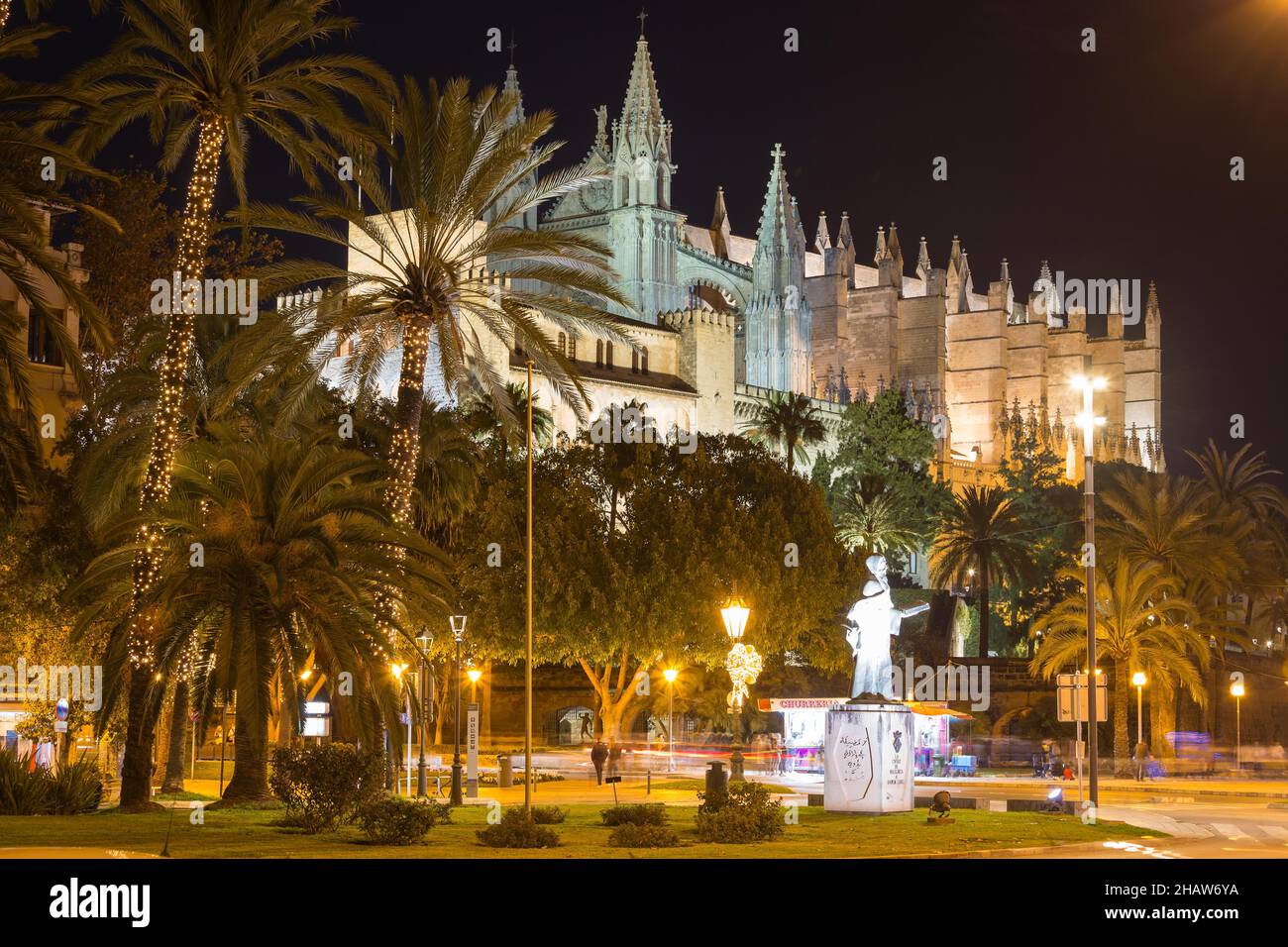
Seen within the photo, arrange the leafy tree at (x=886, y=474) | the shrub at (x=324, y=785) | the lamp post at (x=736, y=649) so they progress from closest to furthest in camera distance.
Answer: the shrub at (x=324, y=785) → the lamp post at (x=736, y=649) → the leafy tree at (x=886, y=474)

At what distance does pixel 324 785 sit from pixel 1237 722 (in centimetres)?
4377

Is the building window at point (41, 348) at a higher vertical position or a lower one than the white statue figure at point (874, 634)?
higher

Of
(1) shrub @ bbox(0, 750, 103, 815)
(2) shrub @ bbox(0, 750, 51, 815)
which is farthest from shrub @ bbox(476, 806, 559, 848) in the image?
(2) shrub @ bbox(0, 750, 51, 815)

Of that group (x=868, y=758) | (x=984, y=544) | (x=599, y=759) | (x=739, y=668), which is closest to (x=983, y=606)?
(x=984, y=544)

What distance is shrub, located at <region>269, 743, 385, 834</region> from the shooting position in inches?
890

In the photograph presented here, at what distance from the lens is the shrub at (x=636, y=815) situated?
926 inches

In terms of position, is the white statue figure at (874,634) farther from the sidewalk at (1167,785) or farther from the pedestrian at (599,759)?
the pedestrian at (599,759)

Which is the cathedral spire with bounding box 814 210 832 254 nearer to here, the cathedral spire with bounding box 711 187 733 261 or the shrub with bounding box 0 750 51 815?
the cathedral spire with bounding box 711 187 733 261

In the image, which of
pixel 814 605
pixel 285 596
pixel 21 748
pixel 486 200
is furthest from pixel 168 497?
pixel 814 605

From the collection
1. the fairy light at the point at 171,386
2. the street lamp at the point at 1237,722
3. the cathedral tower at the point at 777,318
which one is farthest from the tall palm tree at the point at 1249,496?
the fairy light at the point at 171,386

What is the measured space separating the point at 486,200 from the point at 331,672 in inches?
308

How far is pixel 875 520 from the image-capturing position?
78.0 meters

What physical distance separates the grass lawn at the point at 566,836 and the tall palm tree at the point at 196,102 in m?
3.44
